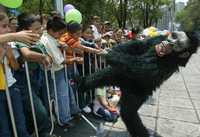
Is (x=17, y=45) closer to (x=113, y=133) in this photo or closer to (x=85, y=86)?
(x=85, y=86)

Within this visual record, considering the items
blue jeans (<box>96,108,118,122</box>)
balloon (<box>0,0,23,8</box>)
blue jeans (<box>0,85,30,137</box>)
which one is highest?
balloon (<box>0,0,23,8</box>)

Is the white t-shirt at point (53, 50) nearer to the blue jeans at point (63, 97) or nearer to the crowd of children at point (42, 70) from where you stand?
the crowd of children at point (42, 70)

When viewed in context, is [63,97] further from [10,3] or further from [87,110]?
[10,3]

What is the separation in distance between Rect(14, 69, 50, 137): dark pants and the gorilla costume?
0.99m

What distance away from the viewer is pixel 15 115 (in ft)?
12.2

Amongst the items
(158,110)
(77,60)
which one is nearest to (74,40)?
(77,60)

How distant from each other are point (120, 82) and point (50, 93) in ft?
3.38

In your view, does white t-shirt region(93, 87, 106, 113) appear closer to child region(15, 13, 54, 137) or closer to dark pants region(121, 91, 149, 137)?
dark pants region(121, 91, 149, 137)

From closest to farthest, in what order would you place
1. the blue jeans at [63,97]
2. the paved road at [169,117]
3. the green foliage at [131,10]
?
the blue jeans at [63,97] < the paved road at [169,117] < the green foliage at [131,10]

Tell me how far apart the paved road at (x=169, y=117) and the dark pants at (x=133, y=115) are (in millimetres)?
541

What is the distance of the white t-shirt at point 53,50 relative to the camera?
470 cm

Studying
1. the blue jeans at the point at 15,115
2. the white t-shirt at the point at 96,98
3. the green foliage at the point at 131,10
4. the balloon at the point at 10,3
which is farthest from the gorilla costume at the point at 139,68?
the green foliage at the point at 131,10

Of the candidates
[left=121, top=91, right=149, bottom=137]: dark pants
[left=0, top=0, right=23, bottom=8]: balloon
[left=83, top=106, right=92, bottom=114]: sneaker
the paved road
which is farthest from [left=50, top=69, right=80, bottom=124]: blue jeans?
[left=0, top=0, right=23, bottom=8]: balloon

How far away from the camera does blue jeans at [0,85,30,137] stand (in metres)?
3.57
